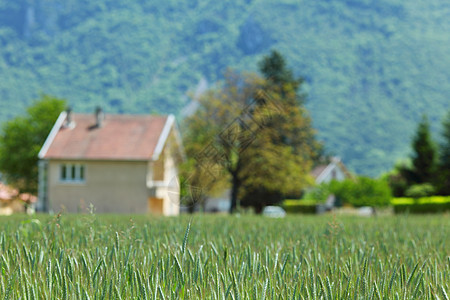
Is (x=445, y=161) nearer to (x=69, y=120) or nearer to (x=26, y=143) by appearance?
(x=69, y=120)

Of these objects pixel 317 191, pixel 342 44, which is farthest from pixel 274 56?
pixel 342 44

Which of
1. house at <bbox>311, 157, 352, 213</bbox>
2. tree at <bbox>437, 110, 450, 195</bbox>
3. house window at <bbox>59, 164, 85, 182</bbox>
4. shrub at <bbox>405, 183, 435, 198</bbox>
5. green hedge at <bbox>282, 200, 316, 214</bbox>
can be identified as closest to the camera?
house window at <bbox>59, 164, 85, 182</bbox>

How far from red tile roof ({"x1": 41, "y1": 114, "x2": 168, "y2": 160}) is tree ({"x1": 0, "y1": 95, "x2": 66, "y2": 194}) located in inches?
420

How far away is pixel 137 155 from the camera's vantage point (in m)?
42.7

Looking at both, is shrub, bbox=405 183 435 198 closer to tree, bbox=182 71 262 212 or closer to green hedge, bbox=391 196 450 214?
green hedge, bbox=391 196 450 214

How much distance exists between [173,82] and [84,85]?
2520 cm

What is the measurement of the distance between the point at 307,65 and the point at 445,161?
109m

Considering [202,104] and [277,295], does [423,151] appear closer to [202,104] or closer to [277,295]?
[202,104]

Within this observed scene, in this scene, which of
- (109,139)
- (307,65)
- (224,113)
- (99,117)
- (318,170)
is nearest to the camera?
(224,113)

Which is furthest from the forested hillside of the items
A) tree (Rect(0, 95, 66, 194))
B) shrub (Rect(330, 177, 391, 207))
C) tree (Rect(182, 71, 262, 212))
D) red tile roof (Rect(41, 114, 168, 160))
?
tree (Rect(182, 71, 262, 212))

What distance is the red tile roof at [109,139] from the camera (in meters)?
43.1

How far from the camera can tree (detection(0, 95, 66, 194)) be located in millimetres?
55156

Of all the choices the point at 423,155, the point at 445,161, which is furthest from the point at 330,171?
the point at 445,161

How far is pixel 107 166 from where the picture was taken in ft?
143
